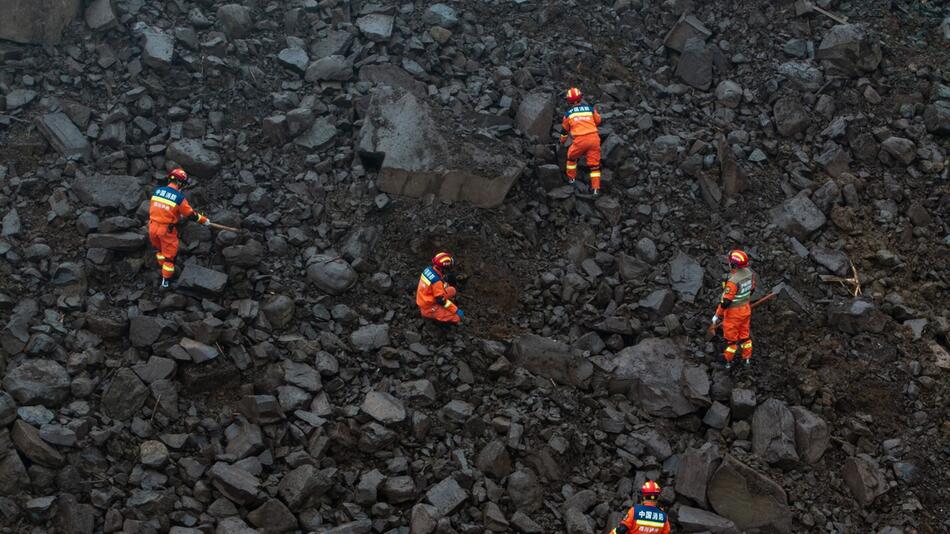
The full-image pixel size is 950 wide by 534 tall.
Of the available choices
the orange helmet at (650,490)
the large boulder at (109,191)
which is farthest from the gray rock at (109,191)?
the orange helmet at (650,490)

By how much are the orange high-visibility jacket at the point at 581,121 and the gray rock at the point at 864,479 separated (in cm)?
573

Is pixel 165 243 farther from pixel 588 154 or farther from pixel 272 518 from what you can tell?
pixel 588 154

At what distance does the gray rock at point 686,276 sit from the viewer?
1211 cm

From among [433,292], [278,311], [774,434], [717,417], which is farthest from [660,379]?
[278,311]

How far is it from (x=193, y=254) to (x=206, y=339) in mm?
1576

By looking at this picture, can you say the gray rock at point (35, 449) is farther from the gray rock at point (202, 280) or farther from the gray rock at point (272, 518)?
the gray rock at point (202, 280)

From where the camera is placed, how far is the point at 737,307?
36.7 feet

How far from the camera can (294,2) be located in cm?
1534

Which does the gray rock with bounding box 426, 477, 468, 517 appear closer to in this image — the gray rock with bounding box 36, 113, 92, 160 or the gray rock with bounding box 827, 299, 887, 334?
the gray rock with bounding box 827, 299, 887, 334

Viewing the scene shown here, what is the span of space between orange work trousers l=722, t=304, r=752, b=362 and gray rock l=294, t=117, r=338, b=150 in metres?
6.44

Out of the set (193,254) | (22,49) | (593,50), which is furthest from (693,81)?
(22,49)

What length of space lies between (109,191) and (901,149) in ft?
39.0

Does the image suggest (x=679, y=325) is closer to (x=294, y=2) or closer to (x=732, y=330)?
(x=732, y=330)

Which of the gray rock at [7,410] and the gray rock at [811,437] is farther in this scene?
the gray rock at [811,437]
